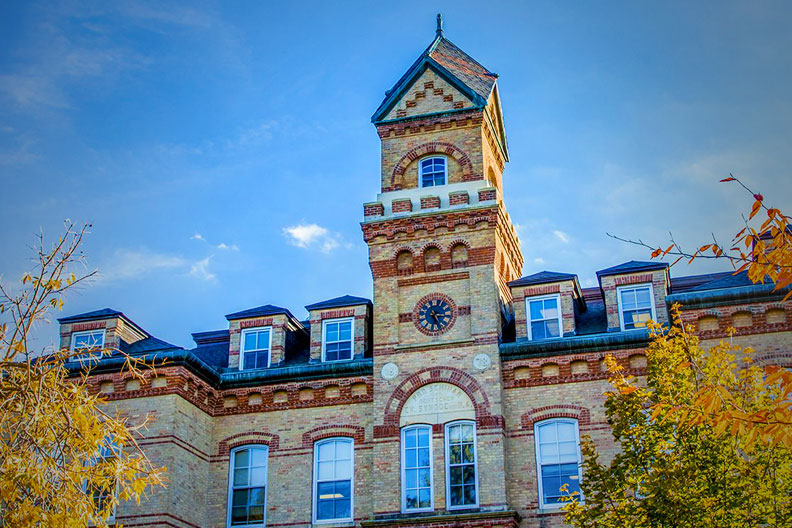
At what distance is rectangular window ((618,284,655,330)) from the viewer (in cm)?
2703

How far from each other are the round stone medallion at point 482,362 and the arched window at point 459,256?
2.93m

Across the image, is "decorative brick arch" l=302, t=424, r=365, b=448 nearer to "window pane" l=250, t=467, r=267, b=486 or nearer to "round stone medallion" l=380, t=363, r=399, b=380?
"window pane" l=250, t=467, r=267, b=486

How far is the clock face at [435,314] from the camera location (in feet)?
89.9

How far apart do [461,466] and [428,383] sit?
2.54 metres

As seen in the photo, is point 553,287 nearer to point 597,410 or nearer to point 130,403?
point 597,410

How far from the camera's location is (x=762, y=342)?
2492 cm

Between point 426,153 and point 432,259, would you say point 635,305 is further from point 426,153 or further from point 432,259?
point 426,153

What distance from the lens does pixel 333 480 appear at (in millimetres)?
26734

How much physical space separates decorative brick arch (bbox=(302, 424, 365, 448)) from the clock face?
338cm

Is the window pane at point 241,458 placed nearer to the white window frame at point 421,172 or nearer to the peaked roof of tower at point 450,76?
the white window frame at point 421,172

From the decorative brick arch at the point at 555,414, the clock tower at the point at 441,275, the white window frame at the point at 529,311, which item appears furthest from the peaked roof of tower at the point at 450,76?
the decorative brick arch at the point at 555,414

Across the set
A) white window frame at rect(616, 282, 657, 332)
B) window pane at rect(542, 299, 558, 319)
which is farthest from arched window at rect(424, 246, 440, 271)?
white window frame at rect(616, 282, 657, 332)

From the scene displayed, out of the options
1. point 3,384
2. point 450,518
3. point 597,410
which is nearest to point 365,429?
point 450,518

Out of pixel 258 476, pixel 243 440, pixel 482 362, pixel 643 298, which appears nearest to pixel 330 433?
pixel 258 476
